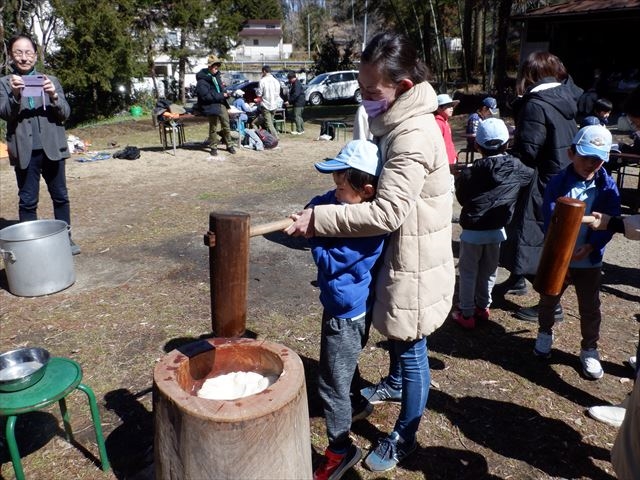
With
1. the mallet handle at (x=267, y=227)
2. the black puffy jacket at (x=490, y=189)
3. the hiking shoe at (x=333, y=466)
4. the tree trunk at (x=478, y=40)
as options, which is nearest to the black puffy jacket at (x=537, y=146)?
the black puffy jacket at (x=490, y=189)

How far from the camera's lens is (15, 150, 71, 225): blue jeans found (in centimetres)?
468

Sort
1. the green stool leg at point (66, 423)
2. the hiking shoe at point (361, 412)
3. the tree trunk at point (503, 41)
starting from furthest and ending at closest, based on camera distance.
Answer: the tree trunk at point (503, 41)
the hiking shoe at point (361, 412)
the green stool leg at point (66, 423)

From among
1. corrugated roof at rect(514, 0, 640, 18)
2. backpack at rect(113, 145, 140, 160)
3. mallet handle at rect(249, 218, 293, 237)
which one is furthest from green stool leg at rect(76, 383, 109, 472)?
corrugated roof at rect(514, 0, 640, 18)

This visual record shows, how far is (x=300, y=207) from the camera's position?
7.00 metres

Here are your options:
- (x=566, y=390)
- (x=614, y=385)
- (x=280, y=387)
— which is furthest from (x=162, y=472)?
(x=614, y=385)

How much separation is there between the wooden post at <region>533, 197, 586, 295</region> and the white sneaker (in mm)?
799

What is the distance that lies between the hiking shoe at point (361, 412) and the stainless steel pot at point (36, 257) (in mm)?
2759

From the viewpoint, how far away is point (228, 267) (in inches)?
73.7

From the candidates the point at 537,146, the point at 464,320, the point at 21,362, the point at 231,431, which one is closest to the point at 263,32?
the point at 537,146

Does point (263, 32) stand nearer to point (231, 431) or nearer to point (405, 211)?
point (405, 211)

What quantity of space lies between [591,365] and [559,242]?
1.16 m

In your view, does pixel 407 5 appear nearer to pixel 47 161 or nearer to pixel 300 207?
pixel 300 207

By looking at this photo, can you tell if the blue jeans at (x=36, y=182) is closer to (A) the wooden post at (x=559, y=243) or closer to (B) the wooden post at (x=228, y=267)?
(B) the wooden post at (x=228, y=267)

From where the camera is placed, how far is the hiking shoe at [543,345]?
3299mm
